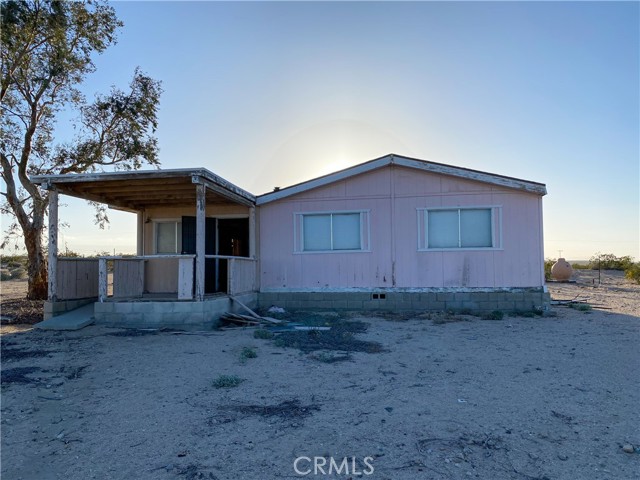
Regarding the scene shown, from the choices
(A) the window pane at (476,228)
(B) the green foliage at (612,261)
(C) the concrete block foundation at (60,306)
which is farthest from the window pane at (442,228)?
(B) the green foliage at (612,261)

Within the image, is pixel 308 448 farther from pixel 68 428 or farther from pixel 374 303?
pixel 374 303

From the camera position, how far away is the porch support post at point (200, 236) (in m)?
8.72

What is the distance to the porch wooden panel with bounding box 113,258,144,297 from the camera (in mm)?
10391

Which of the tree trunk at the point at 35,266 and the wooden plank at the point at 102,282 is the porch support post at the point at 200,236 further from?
the tree trunk at the point at 35,266

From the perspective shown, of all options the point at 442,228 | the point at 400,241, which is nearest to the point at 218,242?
the point at 400,241

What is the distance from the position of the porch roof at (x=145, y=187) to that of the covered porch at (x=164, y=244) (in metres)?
0.02

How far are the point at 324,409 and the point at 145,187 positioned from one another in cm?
773

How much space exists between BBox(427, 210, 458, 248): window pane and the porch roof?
183 inches

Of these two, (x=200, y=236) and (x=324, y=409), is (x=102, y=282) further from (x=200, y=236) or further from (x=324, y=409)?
(x=324, y=409)

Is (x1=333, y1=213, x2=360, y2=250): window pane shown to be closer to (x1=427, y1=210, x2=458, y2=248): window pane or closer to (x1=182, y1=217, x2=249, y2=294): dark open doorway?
(x1=427, y1=210, x2=458, y2=248): window pane

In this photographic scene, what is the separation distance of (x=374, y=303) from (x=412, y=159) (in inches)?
147

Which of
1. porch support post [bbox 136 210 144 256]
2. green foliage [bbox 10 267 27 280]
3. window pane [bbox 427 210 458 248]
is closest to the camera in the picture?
window pane [bbox 427 210 458 248]

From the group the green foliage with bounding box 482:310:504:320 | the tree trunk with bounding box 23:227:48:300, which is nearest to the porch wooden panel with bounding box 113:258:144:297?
the tree trunk with bounding box 23:227:48:300

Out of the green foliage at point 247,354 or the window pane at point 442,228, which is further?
the window pane at point 442,228
